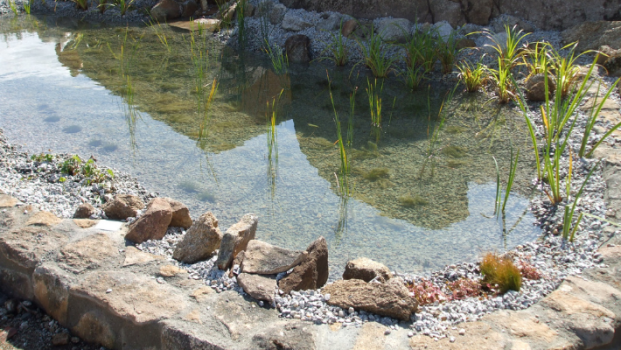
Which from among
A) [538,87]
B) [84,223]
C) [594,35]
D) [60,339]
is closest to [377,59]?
[538,87]

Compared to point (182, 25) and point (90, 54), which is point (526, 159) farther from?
point (182, 25)

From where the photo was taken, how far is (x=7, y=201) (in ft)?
10.3

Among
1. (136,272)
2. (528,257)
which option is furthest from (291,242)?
(528,257)

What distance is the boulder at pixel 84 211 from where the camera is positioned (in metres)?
3.31

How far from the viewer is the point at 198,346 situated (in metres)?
2.14

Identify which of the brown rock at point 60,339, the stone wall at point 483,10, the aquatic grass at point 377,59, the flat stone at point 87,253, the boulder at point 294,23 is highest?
the stone wall at point 483,10

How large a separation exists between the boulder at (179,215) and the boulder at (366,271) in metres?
1.18

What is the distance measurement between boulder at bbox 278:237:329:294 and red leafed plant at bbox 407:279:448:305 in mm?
494

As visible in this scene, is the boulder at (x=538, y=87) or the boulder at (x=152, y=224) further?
the boulder at (x=538, y=87)

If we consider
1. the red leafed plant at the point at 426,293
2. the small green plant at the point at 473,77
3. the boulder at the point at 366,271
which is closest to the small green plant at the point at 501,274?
the red leafed plant at the point at 426,293

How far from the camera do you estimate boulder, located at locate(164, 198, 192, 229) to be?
10.8 ft

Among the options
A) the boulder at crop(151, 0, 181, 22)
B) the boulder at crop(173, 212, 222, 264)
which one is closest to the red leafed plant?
the boulder at crop(173, 212, 222, 264)

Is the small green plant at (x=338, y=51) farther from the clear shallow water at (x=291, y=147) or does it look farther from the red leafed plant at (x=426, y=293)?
the red leafed plant at (x=426, y=293)

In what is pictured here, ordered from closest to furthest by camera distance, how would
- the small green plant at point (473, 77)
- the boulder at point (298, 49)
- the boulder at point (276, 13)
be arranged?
the small green plant at point (473, 77), the boulder at point (298, 49), the boulder at point (276, 13)
